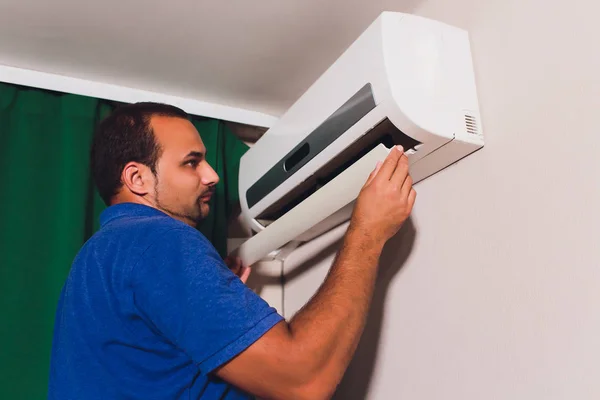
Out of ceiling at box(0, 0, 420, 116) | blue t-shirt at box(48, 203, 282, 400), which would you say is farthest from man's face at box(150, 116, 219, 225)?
ceiling at box(0, 0, 420, 116)

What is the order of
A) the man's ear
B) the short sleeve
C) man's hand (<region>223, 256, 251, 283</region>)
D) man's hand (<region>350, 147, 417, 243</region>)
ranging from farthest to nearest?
man's hand (<region>223, 256, 251, 283</region>) → the man's ear → man's hand (<region>350, 147, 417, 243</region>) → the short sleeve

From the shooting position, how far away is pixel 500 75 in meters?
0.91

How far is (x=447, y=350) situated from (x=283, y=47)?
76cm

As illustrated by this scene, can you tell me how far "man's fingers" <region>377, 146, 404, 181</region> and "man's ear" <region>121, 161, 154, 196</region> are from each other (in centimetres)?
41

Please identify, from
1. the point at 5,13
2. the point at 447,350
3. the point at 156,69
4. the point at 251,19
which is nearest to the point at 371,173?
the point at 447,350

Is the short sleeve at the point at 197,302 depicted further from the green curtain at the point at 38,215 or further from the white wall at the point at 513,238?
the green curtain at the point at 38,215

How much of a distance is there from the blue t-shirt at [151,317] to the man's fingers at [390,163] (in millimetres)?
305

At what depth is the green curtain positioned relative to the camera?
1178 millimetres

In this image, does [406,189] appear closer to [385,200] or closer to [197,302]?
[385,200]

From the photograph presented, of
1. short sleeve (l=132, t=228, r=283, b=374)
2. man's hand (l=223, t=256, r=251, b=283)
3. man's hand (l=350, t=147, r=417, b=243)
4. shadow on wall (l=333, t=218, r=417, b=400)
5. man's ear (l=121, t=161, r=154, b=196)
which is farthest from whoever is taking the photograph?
man's hand (l=223, t=256, r=251, b=283)

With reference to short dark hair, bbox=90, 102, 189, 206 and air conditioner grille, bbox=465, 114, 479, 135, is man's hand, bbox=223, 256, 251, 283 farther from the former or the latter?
air conditioner grille, bbox=465, 114, 479, 135

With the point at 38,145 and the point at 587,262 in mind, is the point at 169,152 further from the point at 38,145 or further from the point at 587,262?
the point at 587,262

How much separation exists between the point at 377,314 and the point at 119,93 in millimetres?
851

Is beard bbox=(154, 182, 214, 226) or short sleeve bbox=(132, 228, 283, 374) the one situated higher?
beard bbox=(154, 182, 214, 226)
